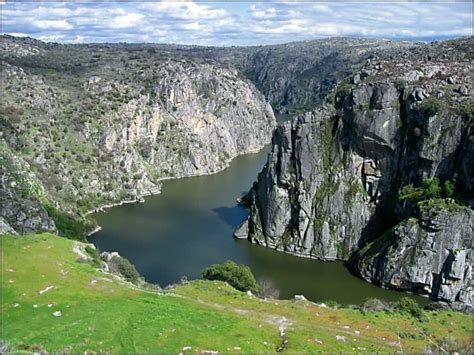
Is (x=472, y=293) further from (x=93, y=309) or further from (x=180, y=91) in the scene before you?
(x=180, y=91)

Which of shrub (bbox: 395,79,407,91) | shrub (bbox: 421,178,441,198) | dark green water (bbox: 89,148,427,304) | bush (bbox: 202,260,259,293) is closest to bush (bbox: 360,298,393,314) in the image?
bush (bbox: 202,260,259,293)

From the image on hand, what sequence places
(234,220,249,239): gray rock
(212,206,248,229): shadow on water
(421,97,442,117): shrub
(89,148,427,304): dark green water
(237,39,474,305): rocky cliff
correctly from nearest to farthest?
1. (89,148,427,304): dark green water
2. (237,39,474,305): rocky cliff
3. (421,97,442,117): shrub
4. (234,220,249,239): gray rock
5. (212,206,248,229): shadow on water

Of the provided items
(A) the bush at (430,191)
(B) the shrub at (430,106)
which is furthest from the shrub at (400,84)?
(A) the bush at (430,191)

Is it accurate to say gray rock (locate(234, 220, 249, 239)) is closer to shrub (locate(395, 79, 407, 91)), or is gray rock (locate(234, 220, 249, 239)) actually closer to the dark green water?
the dark green water

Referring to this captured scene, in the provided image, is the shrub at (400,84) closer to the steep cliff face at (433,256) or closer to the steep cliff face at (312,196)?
the steep cliff face at (312,196)

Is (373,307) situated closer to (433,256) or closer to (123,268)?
(123,268)

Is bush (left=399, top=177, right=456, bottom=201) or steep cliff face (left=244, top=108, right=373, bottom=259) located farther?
steep cliff face (left=244, top=108, right=373, bottom=259)
